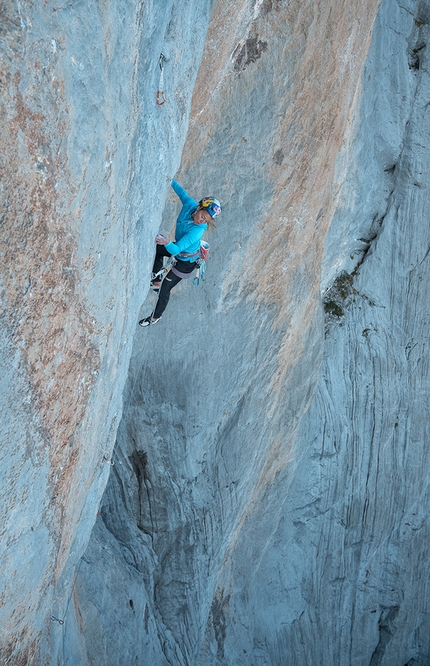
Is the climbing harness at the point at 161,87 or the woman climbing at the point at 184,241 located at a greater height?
the climbing harness at the point at 161,87

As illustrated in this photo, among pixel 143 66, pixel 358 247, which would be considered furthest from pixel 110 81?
pixel 358 247

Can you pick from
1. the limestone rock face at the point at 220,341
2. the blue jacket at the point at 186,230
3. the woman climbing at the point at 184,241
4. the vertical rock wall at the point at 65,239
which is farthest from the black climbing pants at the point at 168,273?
the vertical rock wall at the point at 65,239

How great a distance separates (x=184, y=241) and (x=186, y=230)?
0.20m

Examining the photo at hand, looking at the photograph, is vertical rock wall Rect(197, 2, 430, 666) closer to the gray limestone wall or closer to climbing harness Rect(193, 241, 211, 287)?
the gray limestone wall

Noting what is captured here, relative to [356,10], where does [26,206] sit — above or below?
below

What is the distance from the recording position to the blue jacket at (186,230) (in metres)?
6.29

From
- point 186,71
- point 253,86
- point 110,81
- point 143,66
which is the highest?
point 253,86

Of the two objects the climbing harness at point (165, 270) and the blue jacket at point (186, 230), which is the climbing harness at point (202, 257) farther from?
the climbing harness at point (165, 270)

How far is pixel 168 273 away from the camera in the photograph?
278 inches

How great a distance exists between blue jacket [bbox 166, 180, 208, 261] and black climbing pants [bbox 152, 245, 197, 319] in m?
0.23

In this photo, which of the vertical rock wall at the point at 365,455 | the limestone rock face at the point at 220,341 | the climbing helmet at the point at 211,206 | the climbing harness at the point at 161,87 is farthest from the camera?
the vertical rock wall at the point at 365,455

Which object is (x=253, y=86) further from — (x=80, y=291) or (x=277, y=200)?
(x=80, y=291)

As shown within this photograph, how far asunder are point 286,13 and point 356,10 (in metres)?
1.51

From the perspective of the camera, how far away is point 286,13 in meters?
6.93
